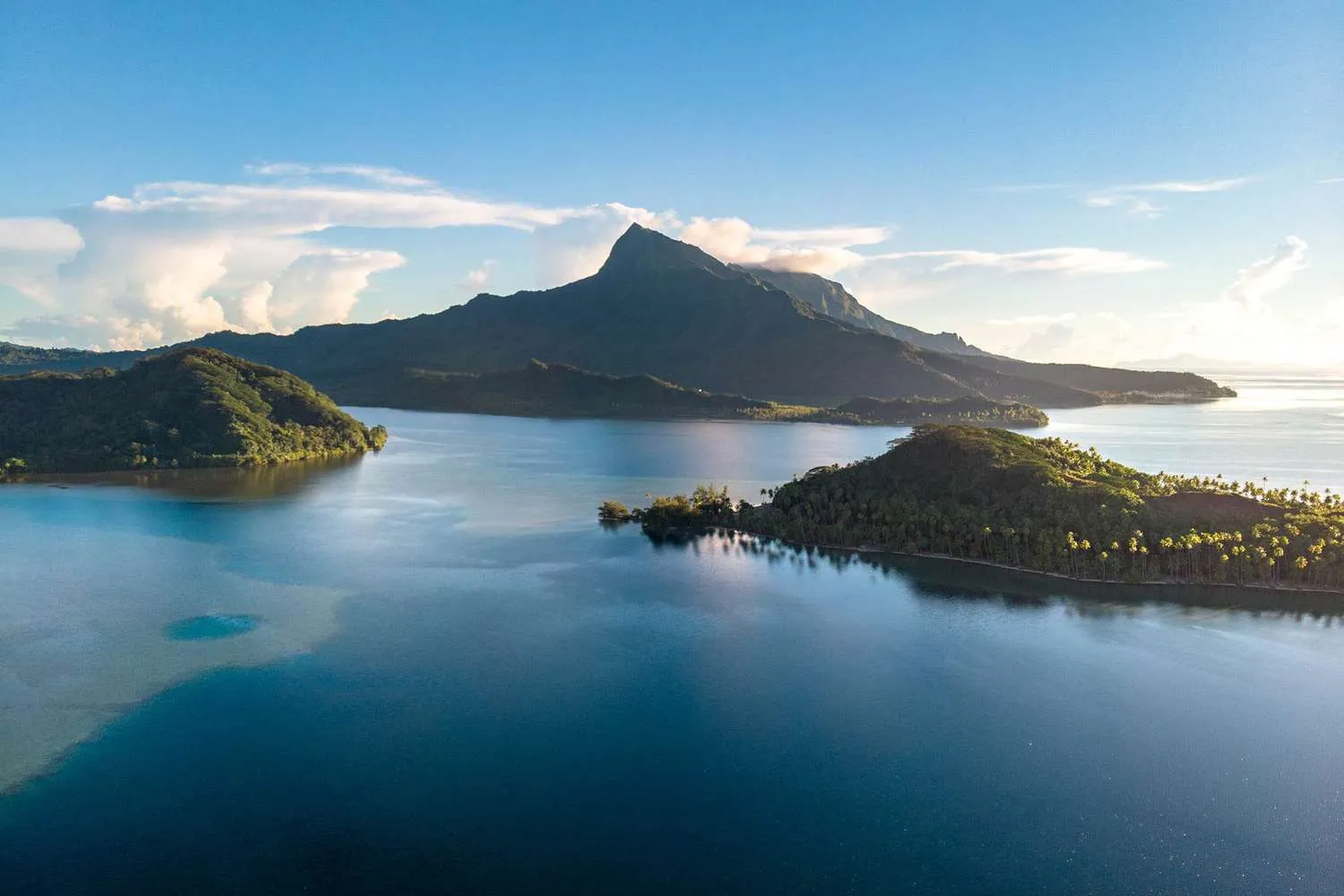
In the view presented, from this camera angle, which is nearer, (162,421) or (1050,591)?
(1050,591)

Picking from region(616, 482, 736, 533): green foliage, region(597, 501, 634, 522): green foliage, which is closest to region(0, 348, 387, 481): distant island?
region(597, 501, 634, 522): green foliage

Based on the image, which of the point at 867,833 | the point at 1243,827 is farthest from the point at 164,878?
the point at 1243,827

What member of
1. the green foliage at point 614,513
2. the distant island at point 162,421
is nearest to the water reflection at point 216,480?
the distant island at point 162,421

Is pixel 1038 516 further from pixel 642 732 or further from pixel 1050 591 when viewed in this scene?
pixel 642 732

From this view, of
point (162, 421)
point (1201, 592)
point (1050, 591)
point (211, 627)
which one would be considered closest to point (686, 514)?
point (1050, 591)

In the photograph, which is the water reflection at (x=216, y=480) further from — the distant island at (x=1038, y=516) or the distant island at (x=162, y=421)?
the distant island at (x=1038, y=516)
